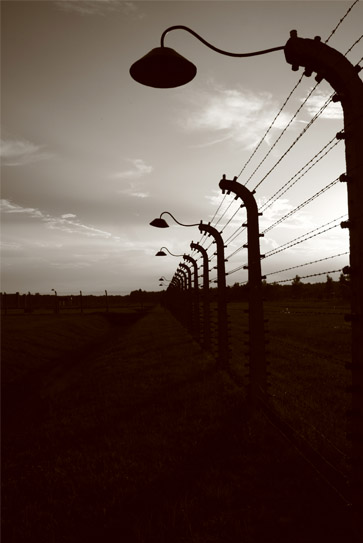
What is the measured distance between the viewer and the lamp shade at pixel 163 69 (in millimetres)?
4441

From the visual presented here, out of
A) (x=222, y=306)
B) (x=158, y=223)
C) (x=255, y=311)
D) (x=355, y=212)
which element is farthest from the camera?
(x=158, y=223)

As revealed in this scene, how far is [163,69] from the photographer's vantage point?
4625 millimetres

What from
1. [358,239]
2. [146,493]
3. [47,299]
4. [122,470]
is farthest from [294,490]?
[47,299]

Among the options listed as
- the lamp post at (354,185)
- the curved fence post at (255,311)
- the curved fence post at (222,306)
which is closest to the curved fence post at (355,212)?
the lamp post at (354,185)

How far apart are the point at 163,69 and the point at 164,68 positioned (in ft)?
0.06

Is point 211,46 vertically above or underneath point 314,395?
above

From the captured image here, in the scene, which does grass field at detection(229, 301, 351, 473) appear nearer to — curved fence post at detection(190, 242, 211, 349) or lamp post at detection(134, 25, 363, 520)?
lamp post at detection(134, 25, 363, 520)

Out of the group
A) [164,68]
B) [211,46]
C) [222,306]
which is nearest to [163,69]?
[164,68]

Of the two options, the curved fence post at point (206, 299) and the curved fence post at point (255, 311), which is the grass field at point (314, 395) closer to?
the curved fence post at point (255, 311)

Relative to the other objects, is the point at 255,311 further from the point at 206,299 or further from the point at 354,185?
the point at 206,299

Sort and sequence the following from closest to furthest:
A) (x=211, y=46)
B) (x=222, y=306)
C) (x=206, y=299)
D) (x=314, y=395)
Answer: (x=211, y=46) < (x=314, y=395) < (x=222, y=306) < (x=206, y=299)

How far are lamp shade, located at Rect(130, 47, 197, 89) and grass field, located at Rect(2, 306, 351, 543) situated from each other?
4.02 meters

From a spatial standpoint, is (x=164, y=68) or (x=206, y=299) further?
(x=206, y=299)

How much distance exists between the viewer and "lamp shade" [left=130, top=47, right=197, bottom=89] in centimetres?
444
